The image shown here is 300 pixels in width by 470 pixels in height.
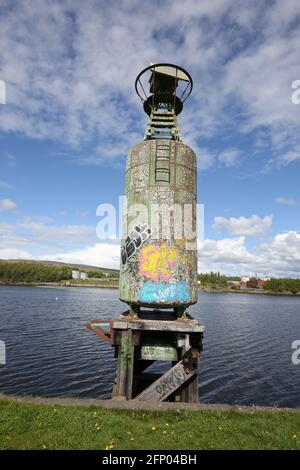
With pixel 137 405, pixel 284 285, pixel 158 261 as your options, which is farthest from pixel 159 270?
pixel 284 285

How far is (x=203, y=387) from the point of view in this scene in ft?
58.1

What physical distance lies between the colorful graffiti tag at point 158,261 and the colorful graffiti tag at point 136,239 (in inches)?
10.3

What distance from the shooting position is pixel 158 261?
8.89 m

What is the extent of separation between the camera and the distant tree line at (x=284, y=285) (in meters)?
167

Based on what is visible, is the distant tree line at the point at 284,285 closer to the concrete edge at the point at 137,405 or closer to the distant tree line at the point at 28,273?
the distant tree line at the point at 28,273

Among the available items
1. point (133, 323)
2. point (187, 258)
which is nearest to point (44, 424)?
point (133, 323)

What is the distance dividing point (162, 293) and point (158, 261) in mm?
926

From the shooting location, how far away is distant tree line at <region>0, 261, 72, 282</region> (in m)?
157

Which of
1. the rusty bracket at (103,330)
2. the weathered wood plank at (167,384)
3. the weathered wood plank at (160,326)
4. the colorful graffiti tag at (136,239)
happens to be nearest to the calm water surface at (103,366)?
the rusty bracket at (103,330)

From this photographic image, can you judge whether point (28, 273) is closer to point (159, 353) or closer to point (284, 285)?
point (284, 285)

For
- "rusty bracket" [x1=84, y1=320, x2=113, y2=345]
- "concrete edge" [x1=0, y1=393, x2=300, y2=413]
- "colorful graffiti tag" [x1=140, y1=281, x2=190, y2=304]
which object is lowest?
"concrete edge" [x1=0, y1=393, x2=300, y2=413]

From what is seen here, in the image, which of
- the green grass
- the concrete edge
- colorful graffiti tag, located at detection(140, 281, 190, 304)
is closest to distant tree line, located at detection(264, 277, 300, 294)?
colorful graffiti tag, located at detection(140, 281, 190, 304)

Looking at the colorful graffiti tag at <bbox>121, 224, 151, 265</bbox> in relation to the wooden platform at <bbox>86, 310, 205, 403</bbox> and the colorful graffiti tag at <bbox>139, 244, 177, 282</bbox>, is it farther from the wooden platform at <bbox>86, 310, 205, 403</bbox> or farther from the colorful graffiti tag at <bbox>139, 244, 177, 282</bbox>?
the wooden platform at <bbox>86, 310, 205, 403</bbox>
